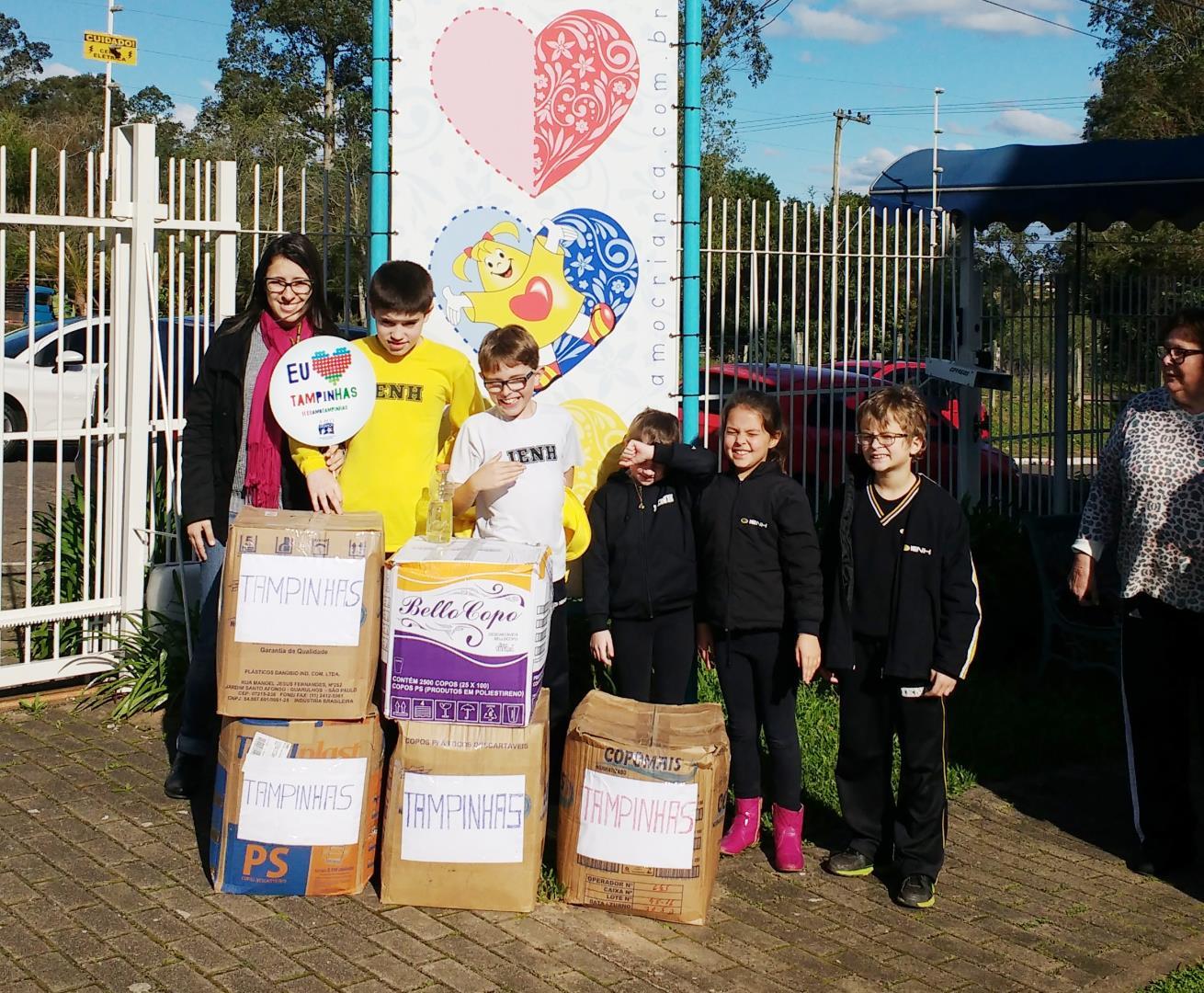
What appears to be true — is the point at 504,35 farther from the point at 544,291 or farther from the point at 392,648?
the point at 392,648

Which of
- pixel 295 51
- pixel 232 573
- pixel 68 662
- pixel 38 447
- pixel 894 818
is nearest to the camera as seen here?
pixel 232 573

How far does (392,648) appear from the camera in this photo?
14.3 ft

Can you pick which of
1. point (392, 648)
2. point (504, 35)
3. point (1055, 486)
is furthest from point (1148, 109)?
point (392, 648)

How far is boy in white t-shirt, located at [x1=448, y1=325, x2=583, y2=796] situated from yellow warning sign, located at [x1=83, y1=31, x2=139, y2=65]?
13590 millimetres

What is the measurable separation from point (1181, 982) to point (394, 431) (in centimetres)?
296

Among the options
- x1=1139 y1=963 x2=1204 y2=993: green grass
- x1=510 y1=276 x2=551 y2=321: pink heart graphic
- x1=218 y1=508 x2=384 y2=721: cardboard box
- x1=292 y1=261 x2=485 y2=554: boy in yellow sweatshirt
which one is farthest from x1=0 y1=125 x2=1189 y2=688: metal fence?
x1=1139 y1=963 x2=1204 y2=993: green grass

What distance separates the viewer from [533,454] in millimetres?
4797

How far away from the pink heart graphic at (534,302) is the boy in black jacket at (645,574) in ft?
2.70

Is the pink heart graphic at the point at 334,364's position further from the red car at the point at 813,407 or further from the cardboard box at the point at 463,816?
the red car at the point at 813,407

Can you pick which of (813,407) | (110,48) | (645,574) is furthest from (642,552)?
(110,48)

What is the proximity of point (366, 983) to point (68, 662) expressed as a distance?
3.32 metres

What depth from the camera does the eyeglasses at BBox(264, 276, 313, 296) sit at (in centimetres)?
498

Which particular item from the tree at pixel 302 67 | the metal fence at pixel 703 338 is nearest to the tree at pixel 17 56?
the tree at pixel 302 67

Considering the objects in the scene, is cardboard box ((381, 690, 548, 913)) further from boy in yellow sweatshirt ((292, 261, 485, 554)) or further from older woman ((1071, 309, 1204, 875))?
older woman ((1071, 309, 1204, 875))
